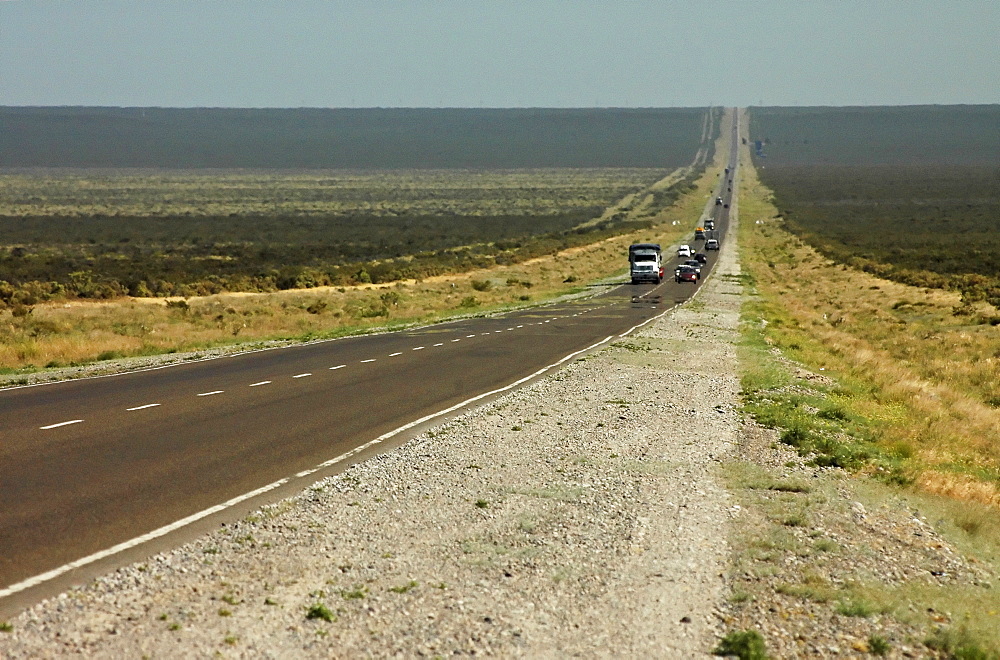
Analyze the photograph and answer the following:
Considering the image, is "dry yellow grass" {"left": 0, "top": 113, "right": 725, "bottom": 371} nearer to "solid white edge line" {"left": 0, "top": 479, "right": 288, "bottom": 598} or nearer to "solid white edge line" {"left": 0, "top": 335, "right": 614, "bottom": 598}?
"solid white edge line" {"left": 0, "top": 335, "right": 614, "bottom": 598}

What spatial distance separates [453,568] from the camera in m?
9.30

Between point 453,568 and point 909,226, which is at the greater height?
point 453,568

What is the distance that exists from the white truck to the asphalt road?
35.2 metres

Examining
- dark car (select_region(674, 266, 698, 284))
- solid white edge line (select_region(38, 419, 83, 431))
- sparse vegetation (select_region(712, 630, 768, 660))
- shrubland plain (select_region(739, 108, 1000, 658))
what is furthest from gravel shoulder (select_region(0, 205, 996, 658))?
dark car (select_region(674, 266, 698, 284))

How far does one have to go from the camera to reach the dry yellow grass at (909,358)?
57.0ft

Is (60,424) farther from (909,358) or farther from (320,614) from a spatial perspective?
(909,358)

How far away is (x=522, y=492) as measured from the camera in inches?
487

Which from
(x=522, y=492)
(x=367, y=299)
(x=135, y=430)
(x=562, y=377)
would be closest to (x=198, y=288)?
(x=367, y=299)

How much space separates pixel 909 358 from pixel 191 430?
2649 cm

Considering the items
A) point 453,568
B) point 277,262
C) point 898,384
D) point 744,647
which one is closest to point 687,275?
point 277,262

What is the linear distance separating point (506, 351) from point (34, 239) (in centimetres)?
7045

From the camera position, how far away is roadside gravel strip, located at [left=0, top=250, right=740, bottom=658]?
7570 millimetres

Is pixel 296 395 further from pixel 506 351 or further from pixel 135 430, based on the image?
pixel 506 351

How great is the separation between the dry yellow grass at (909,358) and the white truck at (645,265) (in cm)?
656
